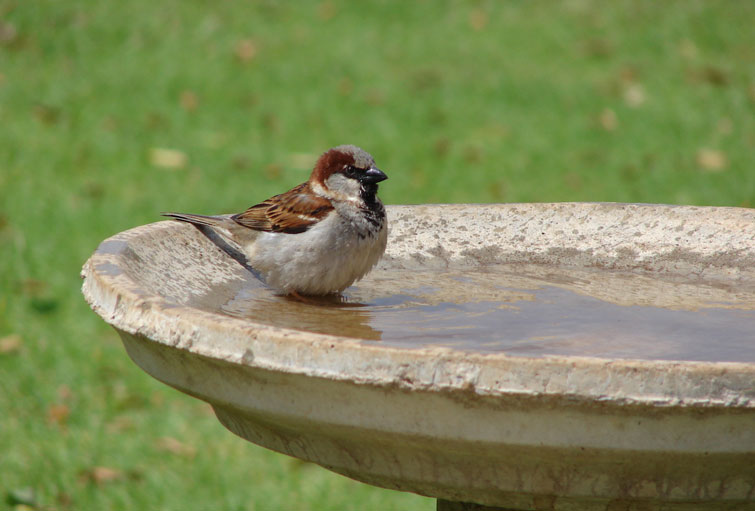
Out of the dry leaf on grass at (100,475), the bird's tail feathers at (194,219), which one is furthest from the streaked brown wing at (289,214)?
the dry leaf on grass at (100,475)

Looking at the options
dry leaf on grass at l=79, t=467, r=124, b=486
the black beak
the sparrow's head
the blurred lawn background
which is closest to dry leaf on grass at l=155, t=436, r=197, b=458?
the blurred lawn background

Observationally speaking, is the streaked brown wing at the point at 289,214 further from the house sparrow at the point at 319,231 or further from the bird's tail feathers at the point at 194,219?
the bird's tail feathers at the point at 194,219

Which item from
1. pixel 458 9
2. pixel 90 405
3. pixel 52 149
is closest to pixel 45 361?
pixel 90 405

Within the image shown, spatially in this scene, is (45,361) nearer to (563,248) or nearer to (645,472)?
(563,248)

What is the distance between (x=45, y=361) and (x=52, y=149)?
3285mm

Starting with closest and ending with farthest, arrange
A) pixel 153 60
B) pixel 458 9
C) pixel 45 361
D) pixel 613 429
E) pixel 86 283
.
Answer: pixel 613 429 < pixel 86 283 < pixel 45 361 < pixel 153 60 < pixel 458 9

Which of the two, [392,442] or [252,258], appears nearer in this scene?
[392,442]

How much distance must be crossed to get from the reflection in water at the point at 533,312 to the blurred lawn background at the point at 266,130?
66.4 inches

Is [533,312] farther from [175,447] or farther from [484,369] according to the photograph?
[175,447]

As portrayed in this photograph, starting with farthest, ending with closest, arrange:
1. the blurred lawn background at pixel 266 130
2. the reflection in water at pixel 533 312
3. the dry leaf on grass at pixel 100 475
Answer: the blurred lawn background at pixel 266 130 < the dry leaf on grass at pixel 100 475 < the reflection in water at pixel 533 312

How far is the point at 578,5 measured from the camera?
11367 millimetres

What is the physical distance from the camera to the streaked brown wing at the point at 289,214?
363 centimetres

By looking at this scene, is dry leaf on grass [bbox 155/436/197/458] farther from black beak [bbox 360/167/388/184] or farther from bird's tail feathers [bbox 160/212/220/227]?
black beak [bbox 360/167/388/184]

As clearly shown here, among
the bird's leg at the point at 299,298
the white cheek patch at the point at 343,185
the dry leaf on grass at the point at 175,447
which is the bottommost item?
the dry leaf on grass at the point at 175,447
